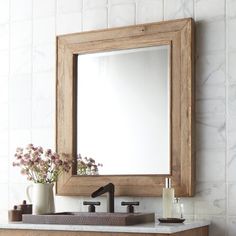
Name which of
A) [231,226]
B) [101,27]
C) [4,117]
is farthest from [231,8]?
[4,117]

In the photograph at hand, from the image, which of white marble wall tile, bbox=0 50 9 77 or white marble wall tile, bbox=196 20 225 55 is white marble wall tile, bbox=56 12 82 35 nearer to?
white marble wall tile, bbox=0 50 9 77

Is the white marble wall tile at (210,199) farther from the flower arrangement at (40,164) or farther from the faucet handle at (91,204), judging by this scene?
the flower arrangement at (40,164)

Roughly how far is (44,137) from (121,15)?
0.74 meters

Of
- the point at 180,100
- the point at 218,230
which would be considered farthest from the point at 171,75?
the point at 218,230

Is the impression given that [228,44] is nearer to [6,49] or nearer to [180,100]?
[180,100]

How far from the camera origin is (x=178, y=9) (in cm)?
286

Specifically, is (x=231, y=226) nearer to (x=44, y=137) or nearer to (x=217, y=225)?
(x=217, y=225)

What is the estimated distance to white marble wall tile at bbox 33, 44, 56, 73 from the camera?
3.15 metres

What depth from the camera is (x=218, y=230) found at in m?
2.70

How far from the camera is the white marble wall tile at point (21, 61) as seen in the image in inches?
127

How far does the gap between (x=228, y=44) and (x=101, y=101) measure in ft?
2.21

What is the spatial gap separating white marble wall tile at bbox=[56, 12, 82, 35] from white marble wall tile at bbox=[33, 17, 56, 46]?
0.12 ft

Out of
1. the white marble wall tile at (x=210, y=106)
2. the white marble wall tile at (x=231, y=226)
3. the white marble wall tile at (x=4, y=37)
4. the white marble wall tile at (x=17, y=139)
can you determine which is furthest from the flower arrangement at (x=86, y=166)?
the white marble wall tile at (x=4, y=37)

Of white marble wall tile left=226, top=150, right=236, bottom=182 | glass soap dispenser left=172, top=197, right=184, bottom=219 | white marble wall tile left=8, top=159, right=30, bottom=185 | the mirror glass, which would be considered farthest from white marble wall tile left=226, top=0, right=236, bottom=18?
white marble wall tile left=8, top=159, right=30, bottom=185
